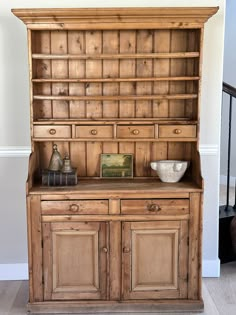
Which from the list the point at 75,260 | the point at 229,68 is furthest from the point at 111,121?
the point at 229,68

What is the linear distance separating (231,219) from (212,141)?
781 mm

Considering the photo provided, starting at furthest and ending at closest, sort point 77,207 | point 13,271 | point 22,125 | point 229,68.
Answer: point 229,68 → point 13,271 → point 22,125 → point 77,207

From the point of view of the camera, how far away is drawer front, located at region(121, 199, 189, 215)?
2537mm

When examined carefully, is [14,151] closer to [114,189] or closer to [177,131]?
[114,189]

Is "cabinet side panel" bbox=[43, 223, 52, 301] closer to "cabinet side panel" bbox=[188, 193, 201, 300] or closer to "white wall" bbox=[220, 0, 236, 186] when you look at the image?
"cabinet side panel" bbox=[188, 193, 201, 300]

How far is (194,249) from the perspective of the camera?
8.45 ft

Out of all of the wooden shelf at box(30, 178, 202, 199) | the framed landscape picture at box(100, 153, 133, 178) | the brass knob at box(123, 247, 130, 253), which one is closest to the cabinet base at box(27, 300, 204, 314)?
the brass knob at box(123, 247, 130, 253)

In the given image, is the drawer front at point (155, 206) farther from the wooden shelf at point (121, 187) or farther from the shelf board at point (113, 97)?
the shelf board at point (113, 97)

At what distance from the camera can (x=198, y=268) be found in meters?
2.59

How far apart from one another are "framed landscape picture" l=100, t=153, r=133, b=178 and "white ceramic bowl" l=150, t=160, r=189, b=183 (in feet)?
0.69

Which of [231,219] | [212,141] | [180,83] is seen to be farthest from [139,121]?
[231,219]

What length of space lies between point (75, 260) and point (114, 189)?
53 cm

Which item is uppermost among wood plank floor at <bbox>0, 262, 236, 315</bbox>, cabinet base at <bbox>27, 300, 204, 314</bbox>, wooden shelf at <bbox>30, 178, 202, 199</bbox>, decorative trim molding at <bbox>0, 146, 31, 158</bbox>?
decorative trim molding at <bbox>0, 146, 31, 158</bbox>

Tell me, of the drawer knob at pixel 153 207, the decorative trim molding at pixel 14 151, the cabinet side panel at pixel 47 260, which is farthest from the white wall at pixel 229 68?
the cabinet side panel at pixel 47 260
